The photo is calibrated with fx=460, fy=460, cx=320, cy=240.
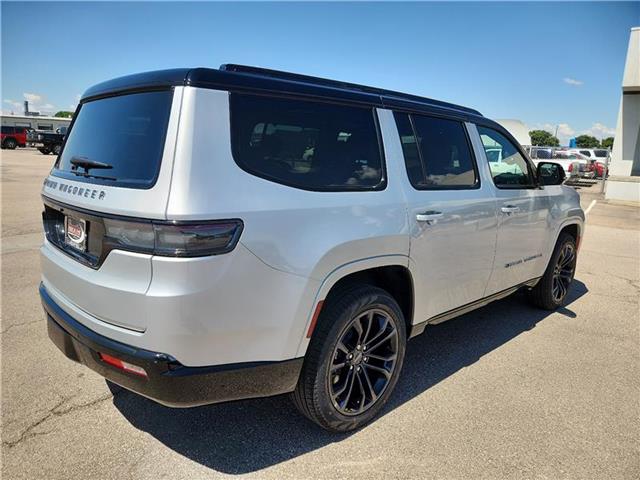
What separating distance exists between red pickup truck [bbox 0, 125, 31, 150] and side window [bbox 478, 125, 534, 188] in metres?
45.2

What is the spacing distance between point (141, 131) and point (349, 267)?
4.14 ft

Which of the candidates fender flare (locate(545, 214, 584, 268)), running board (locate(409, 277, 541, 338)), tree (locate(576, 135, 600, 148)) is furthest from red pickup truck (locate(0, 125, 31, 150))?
tree (locate(576, 135, 600, 148))

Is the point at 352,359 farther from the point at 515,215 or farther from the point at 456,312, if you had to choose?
the point at 515,215

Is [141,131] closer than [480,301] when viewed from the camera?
Yes

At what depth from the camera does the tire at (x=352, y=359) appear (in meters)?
2.53

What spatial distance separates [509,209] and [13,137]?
1812 inches

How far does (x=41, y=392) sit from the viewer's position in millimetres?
3076

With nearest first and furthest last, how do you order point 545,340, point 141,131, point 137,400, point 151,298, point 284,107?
point 151,298 < point 141,131 < point 284,107 < point 137,400 < point 545,340

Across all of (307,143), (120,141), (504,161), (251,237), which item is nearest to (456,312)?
(504,161)

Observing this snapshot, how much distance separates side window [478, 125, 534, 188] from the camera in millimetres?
3906

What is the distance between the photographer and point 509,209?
12.6ft

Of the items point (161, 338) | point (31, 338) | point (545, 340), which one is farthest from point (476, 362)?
point (31, 338)

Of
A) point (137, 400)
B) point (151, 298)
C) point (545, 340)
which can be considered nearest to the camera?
point (151, 298)

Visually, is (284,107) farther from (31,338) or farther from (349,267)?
(31,338)
